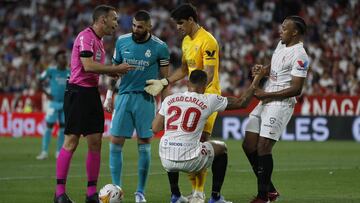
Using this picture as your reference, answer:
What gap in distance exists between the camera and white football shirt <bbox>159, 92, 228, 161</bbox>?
11.3 meters

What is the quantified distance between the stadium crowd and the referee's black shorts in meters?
17.3

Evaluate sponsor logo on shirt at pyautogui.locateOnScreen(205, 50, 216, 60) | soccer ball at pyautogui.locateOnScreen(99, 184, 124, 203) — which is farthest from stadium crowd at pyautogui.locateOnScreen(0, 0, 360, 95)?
soccer ball at pyautogui.locateOnScreen(99, 184, 124, 203)

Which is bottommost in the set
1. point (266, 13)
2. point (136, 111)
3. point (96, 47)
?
point (136, 111)

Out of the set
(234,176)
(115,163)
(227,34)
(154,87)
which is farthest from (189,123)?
(227,34)

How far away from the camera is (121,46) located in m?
13.0

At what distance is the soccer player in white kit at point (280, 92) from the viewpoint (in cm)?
1177

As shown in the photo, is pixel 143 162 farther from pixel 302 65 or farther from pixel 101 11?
pixel 302 65

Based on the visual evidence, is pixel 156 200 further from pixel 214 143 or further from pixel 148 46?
pixel 148 46

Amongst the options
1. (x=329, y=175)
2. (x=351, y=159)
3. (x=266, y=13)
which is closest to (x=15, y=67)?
(x=266, y=13)

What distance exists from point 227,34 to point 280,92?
21402 mm

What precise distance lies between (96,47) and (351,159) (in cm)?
946

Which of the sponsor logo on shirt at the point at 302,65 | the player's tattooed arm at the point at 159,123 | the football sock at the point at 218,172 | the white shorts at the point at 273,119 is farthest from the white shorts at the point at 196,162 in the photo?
the sponsor logo on shirt at the point at 302,65

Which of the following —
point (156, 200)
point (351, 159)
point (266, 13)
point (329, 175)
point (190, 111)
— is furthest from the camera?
point (266, 13)

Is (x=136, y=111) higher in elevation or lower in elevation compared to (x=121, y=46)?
lower
